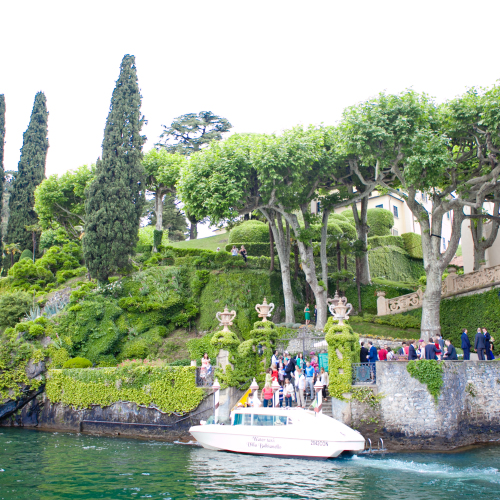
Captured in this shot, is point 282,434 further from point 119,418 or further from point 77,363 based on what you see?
point 77,363

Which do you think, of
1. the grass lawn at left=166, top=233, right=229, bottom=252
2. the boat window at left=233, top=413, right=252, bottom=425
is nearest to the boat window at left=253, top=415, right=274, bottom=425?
the boat window at left=233, top=413, right=252, bottom=425

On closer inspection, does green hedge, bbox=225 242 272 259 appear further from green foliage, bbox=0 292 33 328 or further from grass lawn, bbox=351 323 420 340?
green foliage, bbox=0 292 33 328

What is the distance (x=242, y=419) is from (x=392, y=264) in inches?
1090

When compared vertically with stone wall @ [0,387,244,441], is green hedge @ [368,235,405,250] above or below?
above

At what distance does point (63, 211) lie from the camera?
162 feet

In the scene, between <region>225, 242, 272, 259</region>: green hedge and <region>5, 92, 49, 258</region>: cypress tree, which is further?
<region>5, 92, 49, 258</region>: cypress tree

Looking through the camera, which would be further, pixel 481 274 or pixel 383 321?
pixel 383 321

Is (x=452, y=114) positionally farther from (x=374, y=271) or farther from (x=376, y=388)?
(x=374, y=271)

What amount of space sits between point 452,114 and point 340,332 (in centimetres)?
1270

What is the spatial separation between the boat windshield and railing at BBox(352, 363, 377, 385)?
366 cm

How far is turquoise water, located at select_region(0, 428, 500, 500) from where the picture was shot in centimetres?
1334

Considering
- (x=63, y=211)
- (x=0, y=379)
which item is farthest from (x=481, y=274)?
(x=63, y=211)

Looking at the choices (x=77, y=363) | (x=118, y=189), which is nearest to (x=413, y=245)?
(x=118, y=189)

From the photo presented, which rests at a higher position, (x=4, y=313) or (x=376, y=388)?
(x=4, y=313)
